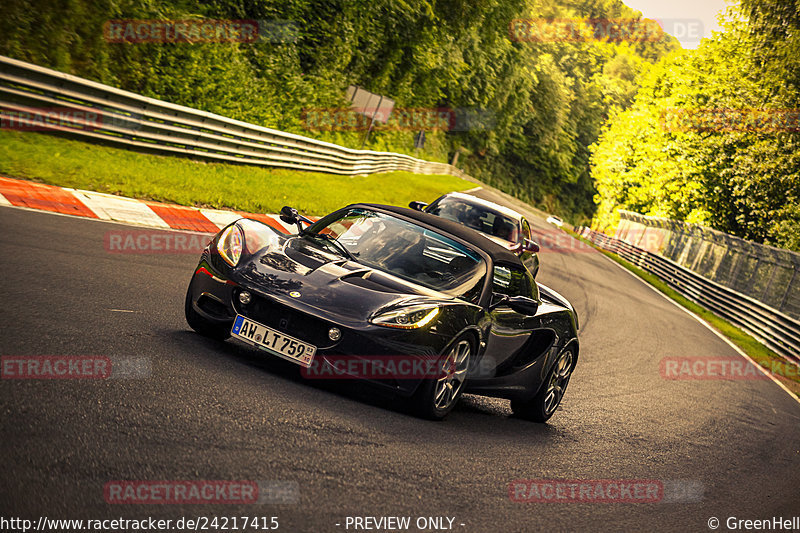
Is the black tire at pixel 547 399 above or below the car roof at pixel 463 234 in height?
below

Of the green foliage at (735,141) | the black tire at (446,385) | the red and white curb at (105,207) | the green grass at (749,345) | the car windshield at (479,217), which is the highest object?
the green foliage at (735,141)

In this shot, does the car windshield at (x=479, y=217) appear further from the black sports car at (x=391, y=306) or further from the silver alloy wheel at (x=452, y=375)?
the silver alloy wheel at (x=452, y=375)

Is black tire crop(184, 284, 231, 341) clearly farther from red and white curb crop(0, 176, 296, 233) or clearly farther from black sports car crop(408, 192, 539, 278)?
black sports car crop(408, 192, 539, 278)

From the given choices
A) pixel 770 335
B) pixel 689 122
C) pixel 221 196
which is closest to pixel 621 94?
pixel 689 122

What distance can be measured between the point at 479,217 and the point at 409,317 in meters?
8.95

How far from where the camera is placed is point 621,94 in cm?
9800

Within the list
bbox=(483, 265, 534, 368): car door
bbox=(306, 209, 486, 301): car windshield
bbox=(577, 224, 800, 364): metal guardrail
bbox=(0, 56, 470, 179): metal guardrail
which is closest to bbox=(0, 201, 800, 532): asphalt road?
bbox=(483, 265, 534, 368): car door

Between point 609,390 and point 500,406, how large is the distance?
95.1 inches

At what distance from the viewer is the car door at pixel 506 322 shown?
21.0 ft

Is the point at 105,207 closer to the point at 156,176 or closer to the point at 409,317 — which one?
the point at 156,176

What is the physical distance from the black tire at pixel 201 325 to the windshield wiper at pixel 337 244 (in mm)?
1021

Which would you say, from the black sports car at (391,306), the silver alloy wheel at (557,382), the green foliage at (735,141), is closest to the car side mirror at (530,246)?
the silver alloy wheel at (557,382)

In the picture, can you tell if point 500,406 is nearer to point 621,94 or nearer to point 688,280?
point 688,280

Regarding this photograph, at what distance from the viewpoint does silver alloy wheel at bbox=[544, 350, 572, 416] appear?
7.31m
